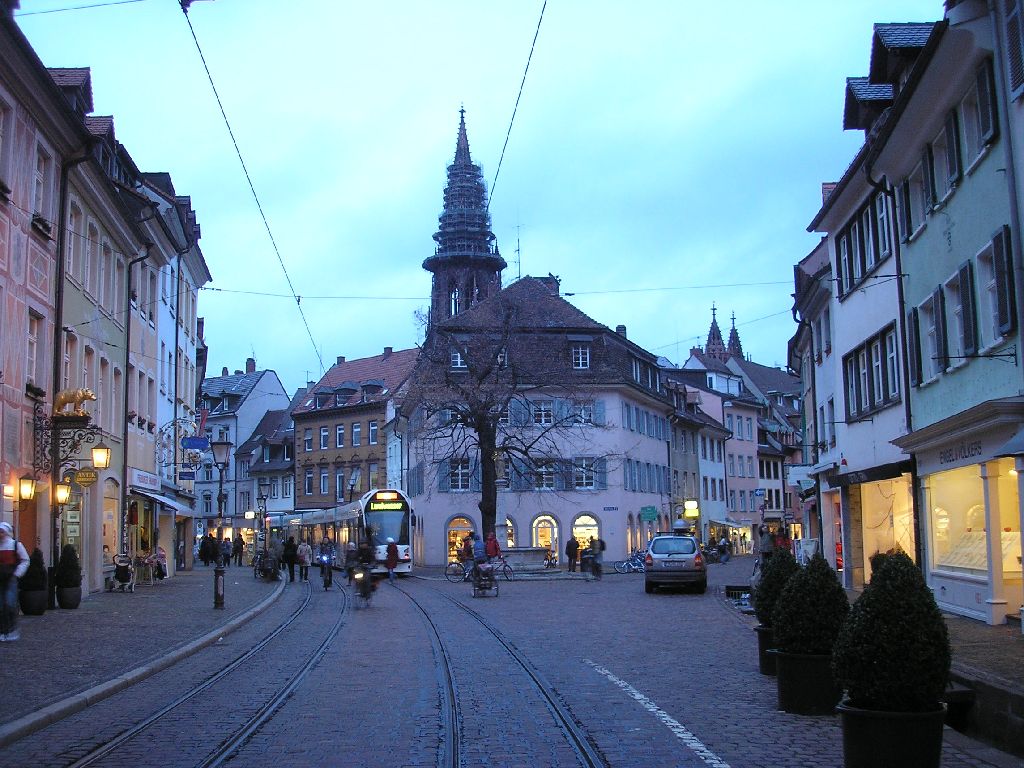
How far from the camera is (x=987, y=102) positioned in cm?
1680

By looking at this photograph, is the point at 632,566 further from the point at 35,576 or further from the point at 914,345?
the point at 35,576

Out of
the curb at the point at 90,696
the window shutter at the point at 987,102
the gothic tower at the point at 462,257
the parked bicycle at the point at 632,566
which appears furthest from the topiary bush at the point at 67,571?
the gothic tower at the point at 462,257

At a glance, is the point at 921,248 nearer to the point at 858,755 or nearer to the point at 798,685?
the point at 798,685

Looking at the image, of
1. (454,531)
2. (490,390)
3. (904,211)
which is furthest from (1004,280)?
(454,531)

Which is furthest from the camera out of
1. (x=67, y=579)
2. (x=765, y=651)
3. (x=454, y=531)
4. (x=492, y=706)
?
(x=454, y=531)

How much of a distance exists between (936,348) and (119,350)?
21.2 m

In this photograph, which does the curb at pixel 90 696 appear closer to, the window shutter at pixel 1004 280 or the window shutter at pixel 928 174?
the window shutter at pixel 1004 280

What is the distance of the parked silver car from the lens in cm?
3181

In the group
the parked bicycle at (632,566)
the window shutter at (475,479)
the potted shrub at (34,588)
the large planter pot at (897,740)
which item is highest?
the window shutter at (475,479)

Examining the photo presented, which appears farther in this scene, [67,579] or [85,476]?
[85,476]

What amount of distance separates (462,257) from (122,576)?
88370 millimetres

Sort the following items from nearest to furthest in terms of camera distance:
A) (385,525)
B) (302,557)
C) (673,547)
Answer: (673,547) < (302,557) < (385,525)

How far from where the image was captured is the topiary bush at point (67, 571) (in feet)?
77.4

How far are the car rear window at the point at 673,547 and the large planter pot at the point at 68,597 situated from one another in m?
15.5
